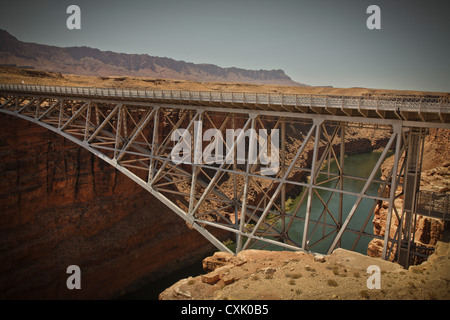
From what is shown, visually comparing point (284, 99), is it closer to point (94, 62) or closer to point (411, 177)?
point (411, 177)

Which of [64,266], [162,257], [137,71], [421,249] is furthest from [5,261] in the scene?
[137,71]

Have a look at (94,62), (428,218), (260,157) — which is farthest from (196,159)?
(94,62)

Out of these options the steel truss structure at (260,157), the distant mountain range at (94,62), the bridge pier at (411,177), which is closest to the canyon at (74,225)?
the steel truss structure at (260,157)

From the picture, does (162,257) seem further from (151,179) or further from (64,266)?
(151,179)

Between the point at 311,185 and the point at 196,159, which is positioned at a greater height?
the point at 196,159

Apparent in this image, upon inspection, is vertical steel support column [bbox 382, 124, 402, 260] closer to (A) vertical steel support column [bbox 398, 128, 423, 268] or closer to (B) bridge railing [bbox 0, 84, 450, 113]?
(A) vertical steel support column [bbox 398, 128, 423, 268]

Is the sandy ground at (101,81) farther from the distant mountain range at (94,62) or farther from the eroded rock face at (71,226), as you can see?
the distant mountain range at (94,62)
